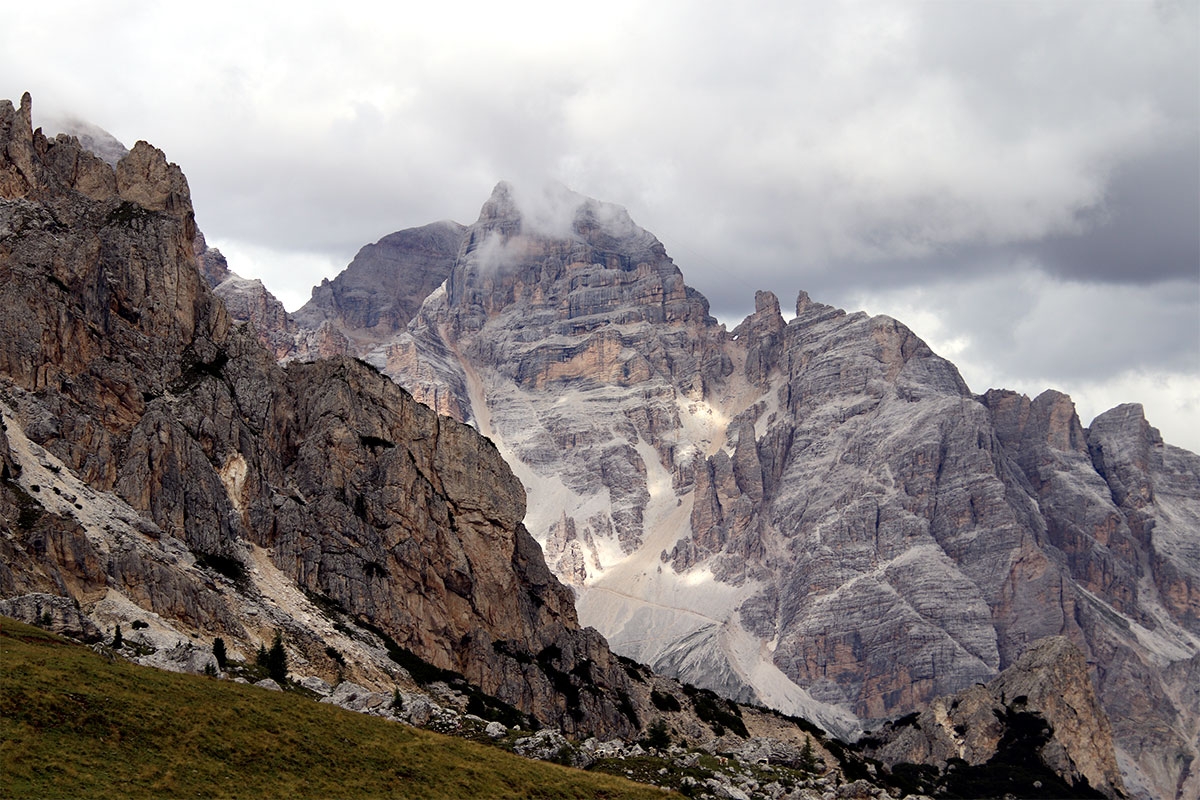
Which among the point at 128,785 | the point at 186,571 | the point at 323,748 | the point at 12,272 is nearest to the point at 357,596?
the point at 186,571

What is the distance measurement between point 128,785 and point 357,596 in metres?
92.4

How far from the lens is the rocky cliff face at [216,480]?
11800 cm

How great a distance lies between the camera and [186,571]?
121 metres

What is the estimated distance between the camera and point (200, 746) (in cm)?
6569

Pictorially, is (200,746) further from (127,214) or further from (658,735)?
(127,214)

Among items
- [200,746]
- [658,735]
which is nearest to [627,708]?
[658,735]

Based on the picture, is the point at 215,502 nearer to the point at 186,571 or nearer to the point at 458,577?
the point at 186,571

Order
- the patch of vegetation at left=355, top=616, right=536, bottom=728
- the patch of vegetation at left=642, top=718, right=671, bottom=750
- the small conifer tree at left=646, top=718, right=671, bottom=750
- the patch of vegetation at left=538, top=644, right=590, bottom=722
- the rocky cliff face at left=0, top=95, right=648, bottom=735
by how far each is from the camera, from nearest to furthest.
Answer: the rocky cliff face at left=0, top=95, right=648, bottom=735 < the patch of vegetation at left=355, top=616, right=536, bottom=728 < the patch of vegetation at left=642, top=718, right=671, bottom=750 < the small conifer tree at left=646, top=718, right=671, bottom=750 < the patch of vegetation at left=538, top=644, right=590, bottom=722

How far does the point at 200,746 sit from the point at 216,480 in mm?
80673

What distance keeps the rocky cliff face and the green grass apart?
101 feet

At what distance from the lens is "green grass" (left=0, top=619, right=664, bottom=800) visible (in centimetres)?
5947

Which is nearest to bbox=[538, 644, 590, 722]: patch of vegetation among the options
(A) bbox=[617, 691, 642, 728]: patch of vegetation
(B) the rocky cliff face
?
(B) the rocky cliff face

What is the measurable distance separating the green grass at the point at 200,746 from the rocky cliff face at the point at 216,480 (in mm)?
30639

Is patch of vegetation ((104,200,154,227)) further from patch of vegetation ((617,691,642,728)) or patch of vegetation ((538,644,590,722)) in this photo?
patch of vegetation ((617,691,642,728))
